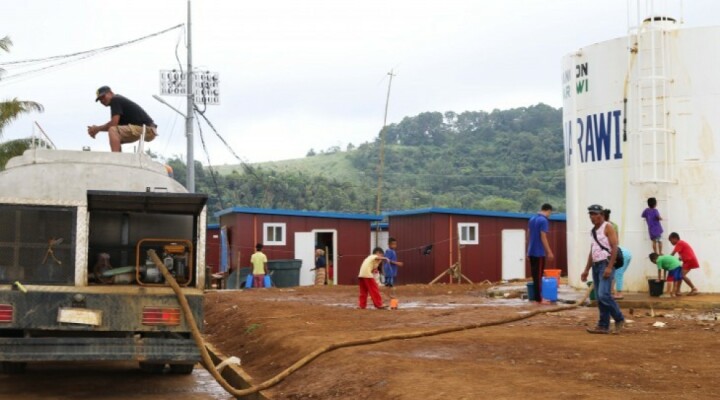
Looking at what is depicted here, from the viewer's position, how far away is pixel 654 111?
1673cm

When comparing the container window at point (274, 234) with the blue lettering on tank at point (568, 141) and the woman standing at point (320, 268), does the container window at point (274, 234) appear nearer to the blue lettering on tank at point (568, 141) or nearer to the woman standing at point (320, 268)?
the woman standing at point (320, 268)

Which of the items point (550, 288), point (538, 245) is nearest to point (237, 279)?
point (550, 288)

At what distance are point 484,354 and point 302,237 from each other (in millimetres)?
23317

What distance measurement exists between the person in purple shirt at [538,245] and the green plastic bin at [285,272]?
49.3ft

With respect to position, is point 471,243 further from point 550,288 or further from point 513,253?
point 550,288

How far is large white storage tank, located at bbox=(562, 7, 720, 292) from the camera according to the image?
655 inches

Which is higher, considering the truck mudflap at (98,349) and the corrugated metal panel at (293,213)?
→ the corrugated metal panel at (293,213)

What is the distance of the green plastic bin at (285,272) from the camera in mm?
30141

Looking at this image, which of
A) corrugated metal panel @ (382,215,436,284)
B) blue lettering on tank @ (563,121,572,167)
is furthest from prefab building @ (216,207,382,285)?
blue lettering on tank @ (563,121,572,167)

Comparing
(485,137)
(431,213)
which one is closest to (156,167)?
(431,213)

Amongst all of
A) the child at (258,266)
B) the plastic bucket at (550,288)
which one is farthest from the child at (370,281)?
the child at (258,266)

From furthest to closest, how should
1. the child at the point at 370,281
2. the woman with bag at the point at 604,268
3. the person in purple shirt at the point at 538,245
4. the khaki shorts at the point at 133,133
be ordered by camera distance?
the person in purple shirt at the point at 538,245
the child at the point at 370,281
the khaki shorts at the point at 133,133
the woman with bag at the point at 604,268

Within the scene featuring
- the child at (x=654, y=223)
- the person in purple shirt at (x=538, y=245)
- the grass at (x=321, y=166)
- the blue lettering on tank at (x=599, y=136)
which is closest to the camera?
the person in purple shirt at (x=538, y=245)

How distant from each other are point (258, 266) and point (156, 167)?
16.3 meters
